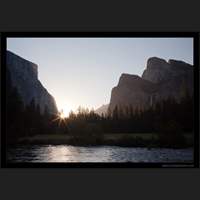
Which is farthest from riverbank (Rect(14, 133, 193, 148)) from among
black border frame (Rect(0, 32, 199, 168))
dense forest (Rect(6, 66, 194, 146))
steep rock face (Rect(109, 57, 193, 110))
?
steep rock face (Rect(109, 57, 193, 110))

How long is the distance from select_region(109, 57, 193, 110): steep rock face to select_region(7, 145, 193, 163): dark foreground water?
1.40 feet

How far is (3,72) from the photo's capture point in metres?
5.89

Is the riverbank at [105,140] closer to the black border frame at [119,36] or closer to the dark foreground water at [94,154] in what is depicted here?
the dark foreground water at [94,154]

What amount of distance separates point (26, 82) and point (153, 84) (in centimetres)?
122

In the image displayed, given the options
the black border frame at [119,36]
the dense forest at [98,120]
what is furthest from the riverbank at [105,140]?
the black border frame at [119,36]

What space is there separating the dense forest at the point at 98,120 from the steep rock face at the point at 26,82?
0.05 meters

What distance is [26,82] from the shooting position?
233 inches

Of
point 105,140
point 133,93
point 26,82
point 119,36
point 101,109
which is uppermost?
point 119,36

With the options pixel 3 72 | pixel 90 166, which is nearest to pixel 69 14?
pixel 3 72

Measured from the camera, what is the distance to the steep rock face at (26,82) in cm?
589

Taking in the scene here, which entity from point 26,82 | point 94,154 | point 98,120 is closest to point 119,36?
point 98,120

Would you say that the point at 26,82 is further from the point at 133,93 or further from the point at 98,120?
the point at 133,93

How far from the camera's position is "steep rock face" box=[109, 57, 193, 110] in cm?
589

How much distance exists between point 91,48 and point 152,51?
0.58m
